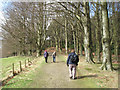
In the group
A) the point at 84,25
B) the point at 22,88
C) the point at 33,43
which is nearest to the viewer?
the point at 22,88

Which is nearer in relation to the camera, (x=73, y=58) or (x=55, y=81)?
(x=55, y=81)

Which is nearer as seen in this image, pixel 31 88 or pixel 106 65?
pixel 31 88

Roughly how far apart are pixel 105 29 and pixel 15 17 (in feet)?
57.1

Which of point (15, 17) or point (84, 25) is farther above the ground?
point (15, 17)

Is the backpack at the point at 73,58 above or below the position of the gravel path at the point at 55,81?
above

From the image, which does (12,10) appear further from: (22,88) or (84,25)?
(22,88)

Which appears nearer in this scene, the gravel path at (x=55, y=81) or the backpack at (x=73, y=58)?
the gravel path at (x=55, y=81)

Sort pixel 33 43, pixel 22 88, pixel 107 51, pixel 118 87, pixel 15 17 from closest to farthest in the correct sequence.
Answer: pixel 118 87 → pixel 22 88 → pixel 107 51 → pixel 15 17 → pixel 33 43

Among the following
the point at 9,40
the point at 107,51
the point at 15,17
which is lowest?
the point at 107,51

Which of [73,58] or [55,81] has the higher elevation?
[73,58]

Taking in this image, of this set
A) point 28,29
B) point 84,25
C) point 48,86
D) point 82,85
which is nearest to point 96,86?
point 82,85

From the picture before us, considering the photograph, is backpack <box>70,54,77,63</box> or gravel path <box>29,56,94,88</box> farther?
backpack <box>70,54,77,63</box>

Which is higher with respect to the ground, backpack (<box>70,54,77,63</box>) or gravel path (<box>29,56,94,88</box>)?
backpack (<box>70,54,77,63</box>)

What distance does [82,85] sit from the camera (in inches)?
278
